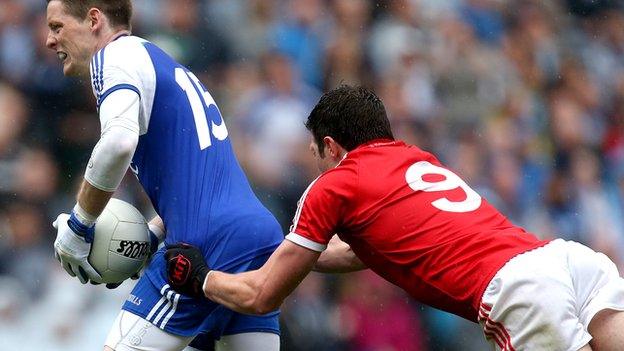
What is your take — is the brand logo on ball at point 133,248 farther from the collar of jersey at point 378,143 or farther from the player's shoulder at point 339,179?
the collar of jersey at point 378,143

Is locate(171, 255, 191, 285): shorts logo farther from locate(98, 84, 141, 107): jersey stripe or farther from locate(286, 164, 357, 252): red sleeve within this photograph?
locate(98, 84, 141, 107): jersey stripe

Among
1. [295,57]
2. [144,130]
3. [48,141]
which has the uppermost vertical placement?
[144,130]

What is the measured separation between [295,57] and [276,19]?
31 centimetres

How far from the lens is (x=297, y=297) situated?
285 inches

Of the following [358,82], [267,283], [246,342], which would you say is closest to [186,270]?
[267,283]

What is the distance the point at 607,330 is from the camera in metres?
3.74

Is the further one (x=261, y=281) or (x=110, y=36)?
(x=110, y=36)

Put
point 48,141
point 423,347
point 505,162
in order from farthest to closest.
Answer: point 505,162 → point 423,347 → point 48,141

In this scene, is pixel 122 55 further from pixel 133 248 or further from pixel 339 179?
pixel 339 179

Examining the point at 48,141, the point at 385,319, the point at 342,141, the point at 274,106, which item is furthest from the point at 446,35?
the point at 342,141

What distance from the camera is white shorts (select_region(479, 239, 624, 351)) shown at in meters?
3.60

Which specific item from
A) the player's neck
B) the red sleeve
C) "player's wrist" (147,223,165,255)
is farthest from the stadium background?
the red sleeve

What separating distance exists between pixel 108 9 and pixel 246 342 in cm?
144

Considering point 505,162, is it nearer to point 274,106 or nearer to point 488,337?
point 274,106
